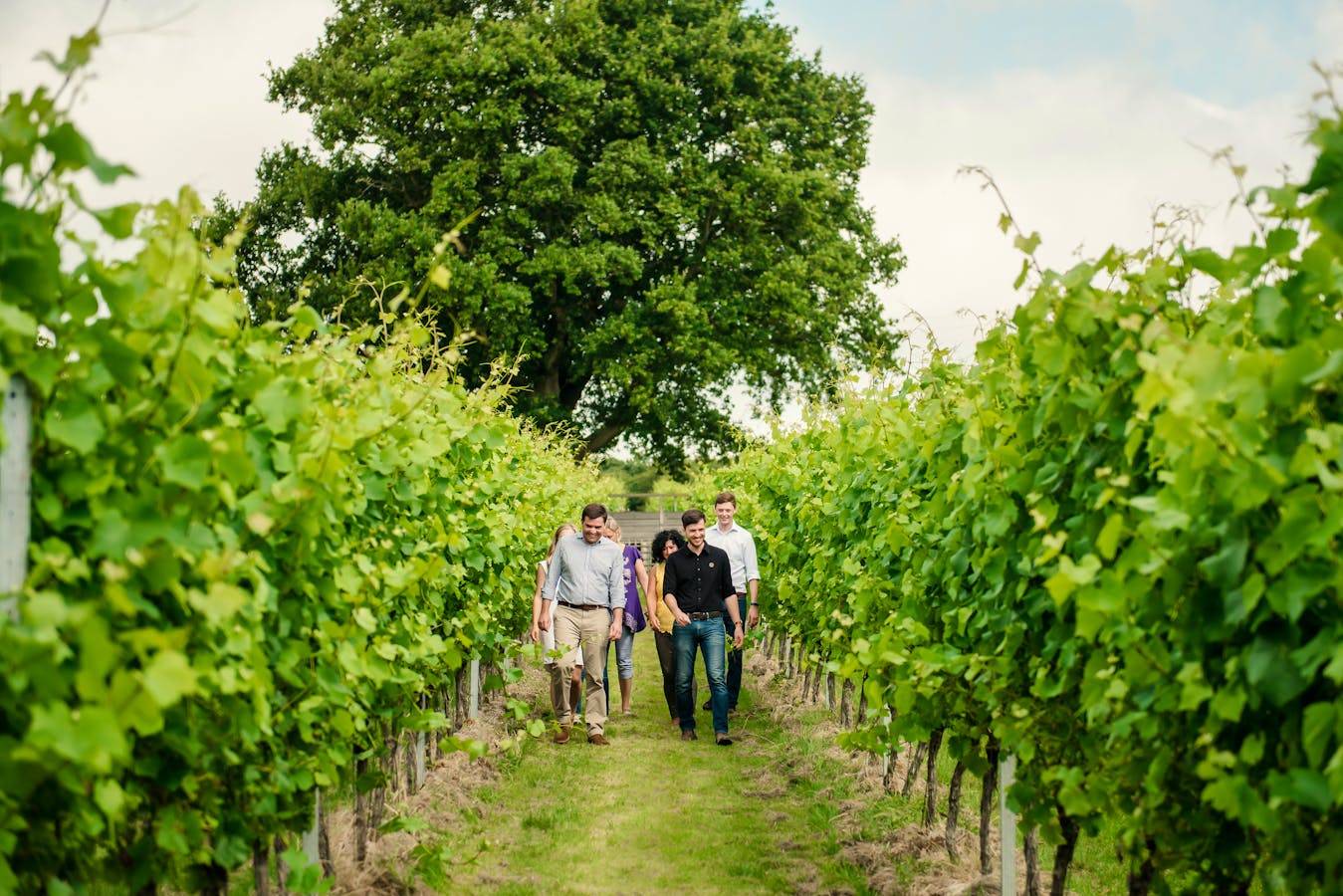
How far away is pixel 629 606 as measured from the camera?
11078 mm

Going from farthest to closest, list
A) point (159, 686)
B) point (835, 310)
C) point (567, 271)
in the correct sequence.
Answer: point (835, 310), point (567, 271), point (159, 686)

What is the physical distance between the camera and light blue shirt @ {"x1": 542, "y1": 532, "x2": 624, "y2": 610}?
9.65m

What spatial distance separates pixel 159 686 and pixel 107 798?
0.31 metres

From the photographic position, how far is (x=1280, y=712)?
A: 9.11ft

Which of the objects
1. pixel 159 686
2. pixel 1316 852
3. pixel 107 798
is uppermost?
pixel 159 686

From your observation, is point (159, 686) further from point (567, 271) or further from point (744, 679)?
point (567, 271)

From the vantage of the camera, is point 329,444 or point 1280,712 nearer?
point 1280,712

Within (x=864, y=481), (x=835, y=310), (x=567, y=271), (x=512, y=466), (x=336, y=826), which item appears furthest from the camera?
(x=835, y=310)

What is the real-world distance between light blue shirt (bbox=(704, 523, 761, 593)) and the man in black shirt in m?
0.72

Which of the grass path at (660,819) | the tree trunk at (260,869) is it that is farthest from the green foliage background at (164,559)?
the grass path at (660,819)

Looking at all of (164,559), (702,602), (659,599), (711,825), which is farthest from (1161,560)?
(659,599)

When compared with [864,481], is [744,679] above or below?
below

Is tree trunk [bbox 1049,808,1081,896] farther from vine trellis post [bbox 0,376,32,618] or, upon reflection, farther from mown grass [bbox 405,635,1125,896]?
vine trellis post [bbox 0,376,32,618]

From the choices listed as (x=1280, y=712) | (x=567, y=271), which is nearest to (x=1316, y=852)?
(x=1280, y=712)
